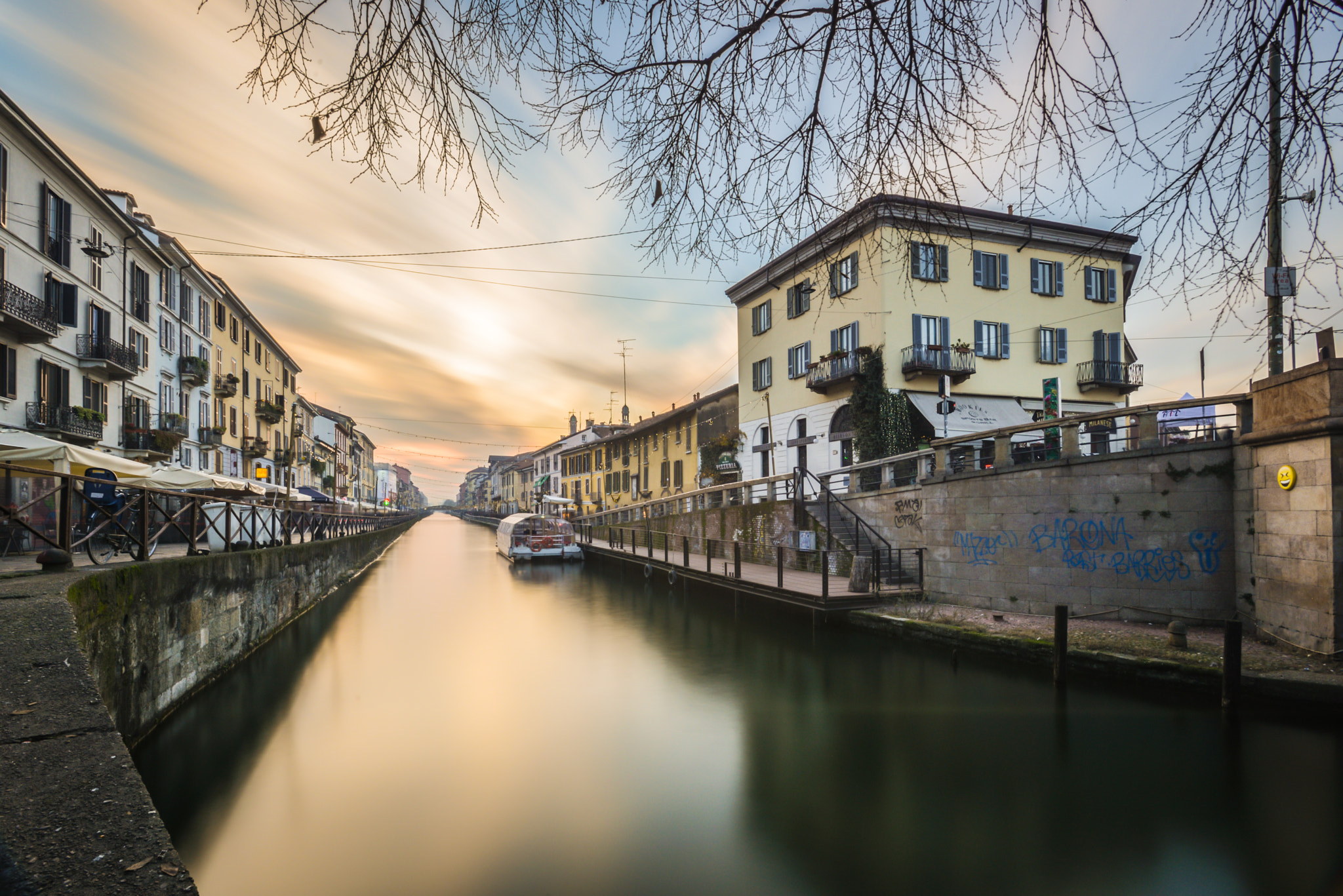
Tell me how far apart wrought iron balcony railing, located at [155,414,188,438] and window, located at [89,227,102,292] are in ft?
18.6

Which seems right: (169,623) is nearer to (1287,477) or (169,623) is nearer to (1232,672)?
(1232,672)

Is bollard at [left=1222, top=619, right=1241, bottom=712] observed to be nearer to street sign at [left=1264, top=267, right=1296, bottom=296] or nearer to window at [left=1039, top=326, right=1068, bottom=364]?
street sign at [left=1264, top=267, right=1296, bottom=296]

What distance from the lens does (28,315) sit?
60.2 feet

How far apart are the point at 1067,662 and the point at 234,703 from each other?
11.8 meters

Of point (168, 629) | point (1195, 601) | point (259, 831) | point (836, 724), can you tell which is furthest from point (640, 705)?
point (1195, 601)

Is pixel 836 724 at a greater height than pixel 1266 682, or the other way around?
pixel 1266 682

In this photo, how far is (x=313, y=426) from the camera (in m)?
70.0

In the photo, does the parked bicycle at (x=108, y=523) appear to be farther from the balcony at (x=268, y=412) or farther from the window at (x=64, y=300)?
the balcony at (x=268, y=412)

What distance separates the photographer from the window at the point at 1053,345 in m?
23.7

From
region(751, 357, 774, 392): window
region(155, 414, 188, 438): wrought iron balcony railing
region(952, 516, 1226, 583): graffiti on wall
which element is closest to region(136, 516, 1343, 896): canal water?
region(952, 516, 1226, 583): graffiti on wall

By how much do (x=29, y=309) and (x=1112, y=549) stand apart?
1069 inches

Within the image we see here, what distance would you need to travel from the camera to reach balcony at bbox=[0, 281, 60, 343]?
57.6 ft

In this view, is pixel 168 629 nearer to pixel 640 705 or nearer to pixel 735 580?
pixel 640 705

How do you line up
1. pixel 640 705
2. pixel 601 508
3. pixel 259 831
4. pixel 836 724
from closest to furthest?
1. pixel 259 831
2. pixel 836 724
3. pixel 640 705
4. pixel 601 508
